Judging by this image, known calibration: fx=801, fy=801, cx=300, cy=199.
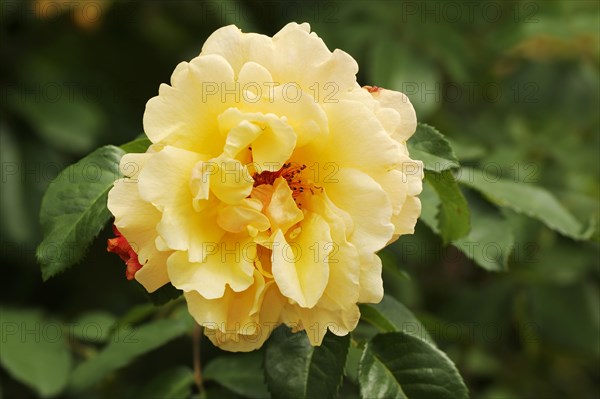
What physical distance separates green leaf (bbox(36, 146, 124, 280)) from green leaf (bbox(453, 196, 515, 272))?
491mm

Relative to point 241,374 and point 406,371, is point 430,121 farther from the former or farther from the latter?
point 406,371

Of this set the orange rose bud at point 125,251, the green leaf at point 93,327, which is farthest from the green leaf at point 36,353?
the orange rose bud at point 125,251

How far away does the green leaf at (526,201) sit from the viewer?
121cm

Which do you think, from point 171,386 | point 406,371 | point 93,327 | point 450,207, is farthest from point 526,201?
point 93,327

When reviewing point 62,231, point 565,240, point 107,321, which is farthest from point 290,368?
point 565,240

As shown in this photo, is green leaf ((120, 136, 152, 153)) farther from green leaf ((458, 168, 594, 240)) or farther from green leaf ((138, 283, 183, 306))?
green leaf ((458, 168, 594, 240))

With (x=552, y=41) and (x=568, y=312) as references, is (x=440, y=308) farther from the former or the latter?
(x=552, y=41)

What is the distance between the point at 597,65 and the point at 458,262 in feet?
2.21

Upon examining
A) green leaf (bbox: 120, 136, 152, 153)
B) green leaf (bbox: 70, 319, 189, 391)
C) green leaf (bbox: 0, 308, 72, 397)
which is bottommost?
green leaf (bbox: 0, 308, 72, 397)

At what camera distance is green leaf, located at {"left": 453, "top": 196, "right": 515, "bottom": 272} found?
1144 millimetres

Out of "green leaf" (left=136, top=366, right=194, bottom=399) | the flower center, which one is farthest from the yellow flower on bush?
"green leaf" (left=136, top=366, right=194, bottom=399)

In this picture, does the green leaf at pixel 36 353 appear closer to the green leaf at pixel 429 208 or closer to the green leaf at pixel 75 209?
the green leaf at pixel 75 209

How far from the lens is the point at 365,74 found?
6.81ft

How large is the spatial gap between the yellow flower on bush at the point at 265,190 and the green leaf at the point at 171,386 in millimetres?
344
